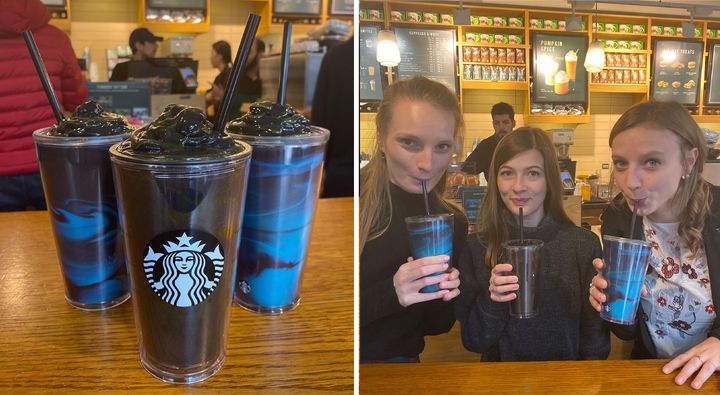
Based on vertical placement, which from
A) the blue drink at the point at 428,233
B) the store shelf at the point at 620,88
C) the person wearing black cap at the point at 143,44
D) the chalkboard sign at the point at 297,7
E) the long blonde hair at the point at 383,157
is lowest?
the blue drink at the point at 428,233

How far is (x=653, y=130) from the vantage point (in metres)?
0.73

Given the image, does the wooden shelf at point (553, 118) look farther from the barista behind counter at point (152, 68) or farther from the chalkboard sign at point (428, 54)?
the barista behind counter at point (152, 68)

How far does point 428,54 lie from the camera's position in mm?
703

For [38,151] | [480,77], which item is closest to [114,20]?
→ [38,151]

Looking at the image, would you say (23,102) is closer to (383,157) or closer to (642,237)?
(383,157)

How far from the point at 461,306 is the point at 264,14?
506cm

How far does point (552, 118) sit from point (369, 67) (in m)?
0.21

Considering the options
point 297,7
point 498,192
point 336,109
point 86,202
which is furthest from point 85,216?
point 297,7

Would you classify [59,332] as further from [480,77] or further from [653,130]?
[653,130]

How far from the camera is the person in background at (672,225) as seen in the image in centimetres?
73

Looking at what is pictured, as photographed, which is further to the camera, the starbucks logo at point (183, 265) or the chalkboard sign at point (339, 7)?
the chalkboard sign at point (339, 7)

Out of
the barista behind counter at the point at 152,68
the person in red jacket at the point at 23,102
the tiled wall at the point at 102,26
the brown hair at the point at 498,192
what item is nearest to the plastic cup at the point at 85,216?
the brown hair at the point at 498,192

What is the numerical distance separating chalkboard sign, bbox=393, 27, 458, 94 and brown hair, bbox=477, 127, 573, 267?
0.29ft

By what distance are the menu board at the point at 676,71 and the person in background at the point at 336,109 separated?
1.29 m
